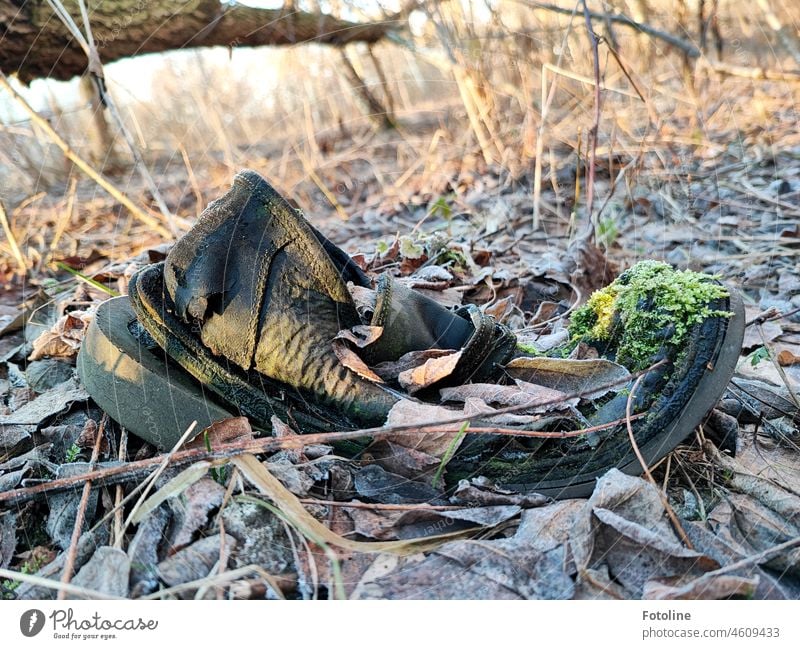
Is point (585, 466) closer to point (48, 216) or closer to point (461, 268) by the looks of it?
point (461, 268)

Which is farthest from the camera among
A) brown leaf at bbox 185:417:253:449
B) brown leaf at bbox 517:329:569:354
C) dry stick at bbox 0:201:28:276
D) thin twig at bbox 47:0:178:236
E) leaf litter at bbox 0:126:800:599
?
dry stick at bbox 0:201:28:276

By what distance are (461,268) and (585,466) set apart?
151cm

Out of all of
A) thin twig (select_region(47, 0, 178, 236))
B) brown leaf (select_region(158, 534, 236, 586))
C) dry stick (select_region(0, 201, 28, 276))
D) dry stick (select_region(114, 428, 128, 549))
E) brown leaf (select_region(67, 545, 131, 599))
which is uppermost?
thin twig (select_region(47, 0, 178, 236))

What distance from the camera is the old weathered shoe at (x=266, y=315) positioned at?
171cm

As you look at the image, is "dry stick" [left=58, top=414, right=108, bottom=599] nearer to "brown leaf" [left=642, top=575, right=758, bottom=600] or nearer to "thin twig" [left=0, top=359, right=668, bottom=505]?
"thin twig" [left=0, top=359, right=668, bottom=505]

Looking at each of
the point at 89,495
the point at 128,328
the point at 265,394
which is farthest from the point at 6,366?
the point at 265,394

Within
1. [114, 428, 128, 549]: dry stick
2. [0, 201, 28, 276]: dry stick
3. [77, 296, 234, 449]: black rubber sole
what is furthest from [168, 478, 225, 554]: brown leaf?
[0, 201, 28, 276]: dry stick

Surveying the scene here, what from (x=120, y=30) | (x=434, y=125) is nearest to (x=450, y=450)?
(x=120, y=30)

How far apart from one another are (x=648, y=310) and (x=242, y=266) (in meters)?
1.14

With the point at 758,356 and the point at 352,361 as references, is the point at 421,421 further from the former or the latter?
the point at 758,356

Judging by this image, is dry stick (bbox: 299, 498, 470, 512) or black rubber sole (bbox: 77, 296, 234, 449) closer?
dry stick (bbox: 299, 498, 470, 512)

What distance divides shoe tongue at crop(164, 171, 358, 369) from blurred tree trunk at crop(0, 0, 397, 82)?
1406 millimetres

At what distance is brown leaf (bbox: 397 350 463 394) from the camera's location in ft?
5.71

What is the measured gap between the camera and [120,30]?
2.95 meters
